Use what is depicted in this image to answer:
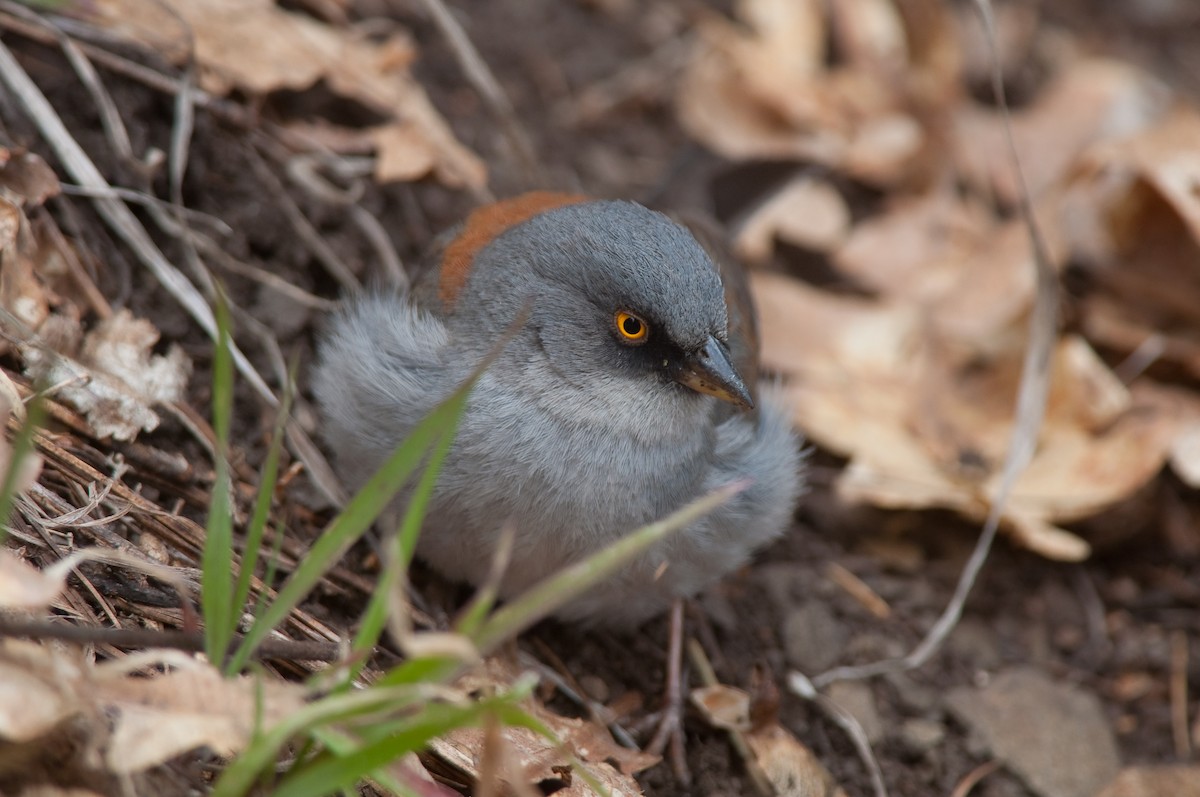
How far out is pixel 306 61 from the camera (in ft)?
16.5

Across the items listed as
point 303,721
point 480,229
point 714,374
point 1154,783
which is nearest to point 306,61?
point 480,229

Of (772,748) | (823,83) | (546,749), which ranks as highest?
(823,83)

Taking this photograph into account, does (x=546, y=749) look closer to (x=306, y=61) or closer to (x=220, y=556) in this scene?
(x=220, y=556)

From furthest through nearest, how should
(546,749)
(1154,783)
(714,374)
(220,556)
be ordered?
(1154,783), (714,374), (546,749), (220,556)

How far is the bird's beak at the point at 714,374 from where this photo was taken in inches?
147

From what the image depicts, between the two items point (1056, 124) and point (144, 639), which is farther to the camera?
point (1056, 124)

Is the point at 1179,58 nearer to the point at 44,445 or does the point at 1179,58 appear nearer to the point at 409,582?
the point at 409,582

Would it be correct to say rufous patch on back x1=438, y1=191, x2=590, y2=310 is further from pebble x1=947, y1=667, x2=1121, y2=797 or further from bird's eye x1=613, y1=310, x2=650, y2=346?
pebble x1=947, y1=667, x2=1121, y2=797

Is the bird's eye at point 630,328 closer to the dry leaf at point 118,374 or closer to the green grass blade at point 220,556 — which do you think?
the green grass blade at point 220,556

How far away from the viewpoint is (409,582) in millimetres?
3982

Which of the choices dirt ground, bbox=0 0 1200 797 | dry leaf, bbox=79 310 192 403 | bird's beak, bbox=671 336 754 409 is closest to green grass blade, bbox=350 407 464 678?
dirt ground, bbox=0 0 1200 797

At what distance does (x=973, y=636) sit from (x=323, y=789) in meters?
3.27

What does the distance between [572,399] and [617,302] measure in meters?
0.34

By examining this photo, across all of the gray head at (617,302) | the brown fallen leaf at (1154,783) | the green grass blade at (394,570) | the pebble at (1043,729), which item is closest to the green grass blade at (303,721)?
the green grass blade at (394,570)
